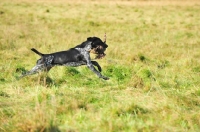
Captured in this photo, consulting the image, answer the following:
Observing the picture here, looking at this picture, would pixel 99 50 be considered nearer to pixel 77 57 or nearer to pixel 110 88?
pixel 77 57

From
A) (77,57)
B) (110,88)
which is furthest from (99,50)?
(110,88)

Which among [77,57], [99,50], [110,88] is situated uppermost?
[99,50]

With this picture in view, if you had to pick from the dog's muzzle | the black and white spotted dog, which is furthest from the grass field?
the dog's muzzle

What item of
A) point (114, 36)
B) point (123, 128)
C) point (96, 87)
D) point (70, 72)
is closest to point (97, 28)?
point (114, 36)

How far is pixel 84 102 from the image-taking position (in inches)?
241

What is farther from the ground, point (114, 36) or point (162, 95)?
point (114, 36)

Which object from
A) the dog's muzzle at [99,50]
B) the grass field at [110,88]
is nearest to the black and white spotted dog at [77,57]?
the dog's muzzle at [99,50]

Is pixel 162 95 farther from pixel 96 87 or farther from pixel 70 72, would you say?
pixel 70 72

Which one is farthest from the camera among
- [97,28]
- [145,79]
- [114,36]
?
[97,28]

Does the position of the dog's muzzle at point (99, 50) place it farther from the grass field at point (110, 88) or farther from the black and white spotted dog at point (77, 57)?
the grass field at point (110, 88)

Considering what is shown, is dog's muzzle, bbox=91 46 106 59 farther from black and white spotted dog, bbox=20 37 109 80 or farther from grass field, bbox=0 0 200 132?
grass field, bbox=0 0 200 132

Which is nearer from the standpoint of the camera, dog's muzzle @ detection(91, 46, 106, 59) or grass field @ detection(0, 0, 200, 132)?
grass field @ detection(0, 0, 200, 132)

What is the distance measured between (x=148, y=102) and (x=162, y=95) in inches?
21.8

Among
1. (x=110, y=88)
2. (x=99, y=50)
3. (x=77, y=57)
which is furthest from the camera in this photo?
(x=99, y=50)
